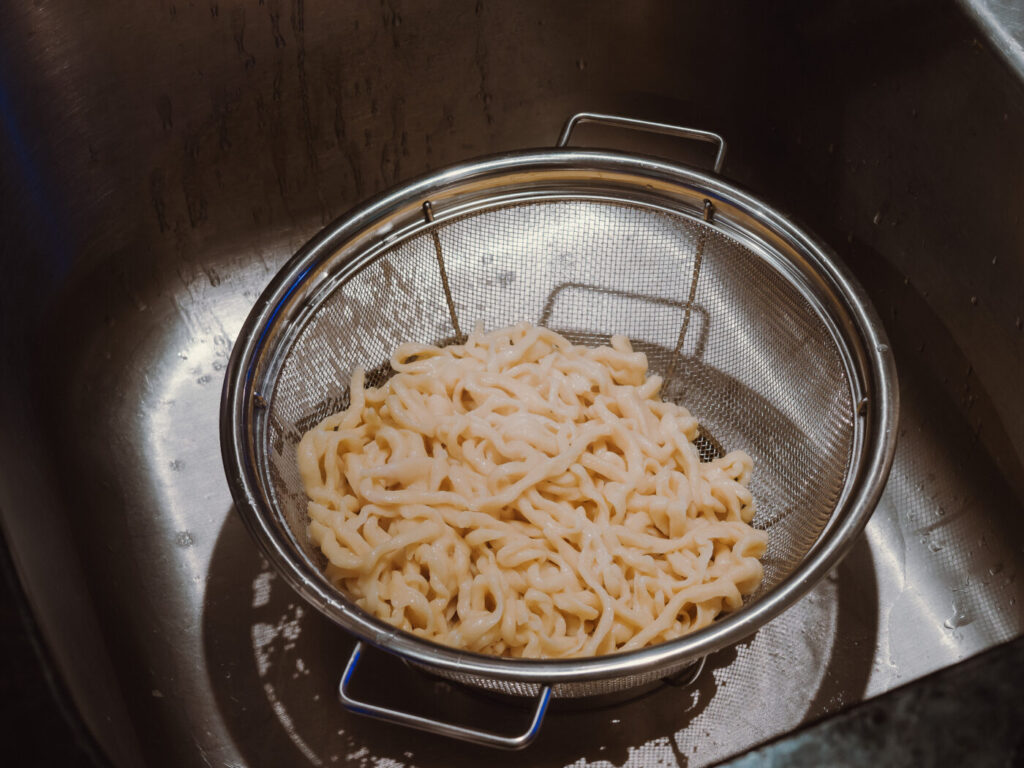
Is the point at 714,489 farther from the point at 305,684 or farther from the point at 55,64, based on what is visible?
the point at 55,64

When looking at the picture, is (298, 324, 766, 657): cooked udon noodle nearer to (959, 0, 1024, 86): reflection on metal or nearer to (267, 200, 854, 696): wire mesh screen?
(267, 200, 854, 696): wire mesh screen

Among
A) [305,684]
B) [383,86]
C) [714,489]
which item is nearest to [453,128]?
[383,86]

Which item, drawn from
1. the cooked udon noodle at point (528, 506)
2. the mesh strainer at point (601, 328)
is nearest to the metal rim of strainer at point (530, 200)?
the mesh strainer at point (601, 328)

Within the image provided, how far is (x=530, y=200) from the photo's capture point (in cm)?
162

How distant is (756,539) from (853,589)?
33cm

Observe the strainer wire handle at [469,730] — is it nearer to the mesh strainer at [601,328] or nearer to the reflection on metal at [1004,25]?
the mesh strainer at [601,328]

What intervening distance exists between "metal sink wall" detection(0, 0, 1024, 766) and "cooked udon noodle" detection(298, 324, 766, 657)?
234 mm

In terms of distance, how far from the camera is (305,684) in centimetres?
151

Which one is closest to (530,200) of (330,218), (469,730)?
(330,218)

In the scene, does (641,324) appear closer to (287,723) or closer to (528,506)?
(528,506)

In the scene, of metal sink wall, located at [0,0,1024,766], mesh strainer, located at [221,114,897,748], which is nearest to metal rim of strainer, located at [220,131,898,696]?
mesh strainer, located at [221,114,897,748]

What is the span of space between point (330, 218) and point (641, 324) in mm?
710

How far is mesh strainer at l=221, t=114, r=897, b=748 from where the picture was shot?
3.85 feet

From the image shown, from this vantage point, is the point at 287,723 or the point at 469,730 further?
the point at 287,723
